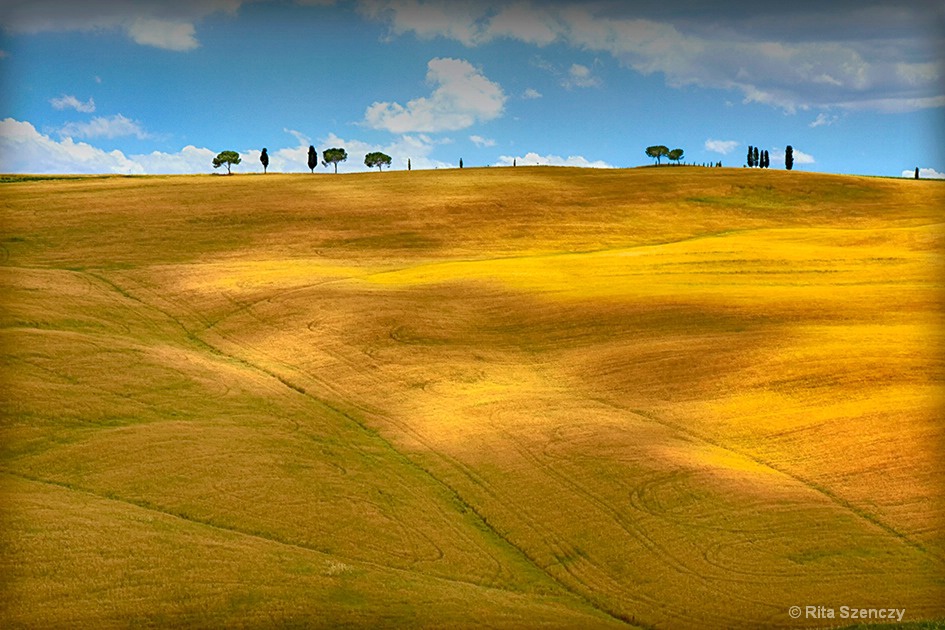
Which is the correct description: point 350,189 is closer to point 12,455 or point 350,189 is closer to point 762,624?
point 12,455

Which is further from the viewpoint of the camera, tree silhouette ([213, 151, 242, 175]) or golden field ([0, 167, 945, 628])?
tree silhouette ([213, 151, 242, 175])

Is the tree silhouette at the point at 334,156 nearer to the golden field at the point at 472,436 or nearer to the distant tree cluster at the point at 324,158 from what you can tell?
the distant tree cluster at the point at 324,158

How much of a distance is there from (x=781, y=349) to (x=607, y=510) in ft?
39.7

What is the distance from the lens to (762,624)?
17422mm

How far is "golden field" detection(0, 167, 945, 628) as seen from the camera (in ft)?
59.4

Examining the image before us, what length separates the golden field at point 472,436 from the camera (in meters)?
18.1

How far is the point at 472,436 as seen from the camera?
1036 inches

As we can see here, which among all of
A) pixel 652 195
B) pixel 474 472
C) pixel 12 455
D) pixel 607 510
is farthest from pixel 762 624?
pixel 652 195

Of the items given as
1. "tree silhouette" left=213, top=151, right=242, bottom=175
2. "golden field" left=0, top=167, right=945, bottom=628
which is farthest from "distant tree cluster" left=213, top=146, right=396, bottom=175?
"golden field" left=0, top=167, right=945, bottom=628

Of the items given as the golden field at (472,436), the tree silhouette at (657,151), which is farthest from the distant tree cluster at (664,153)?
the golden field at (472,436)
